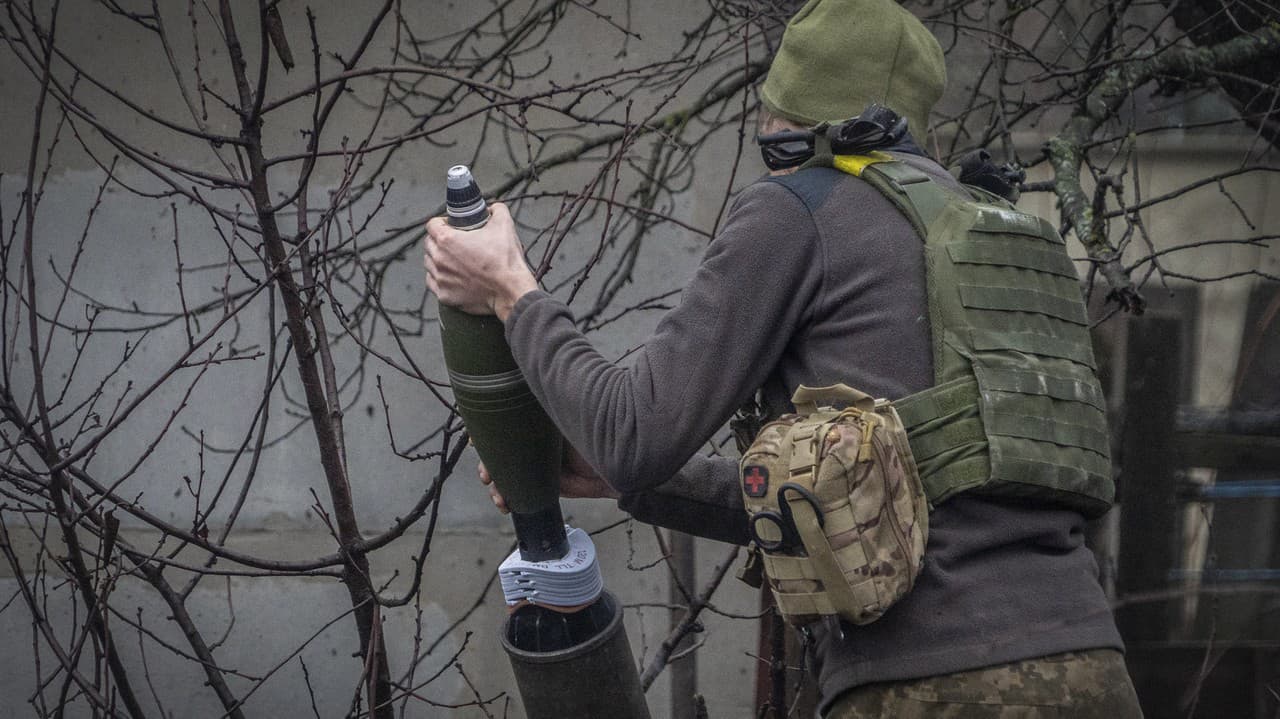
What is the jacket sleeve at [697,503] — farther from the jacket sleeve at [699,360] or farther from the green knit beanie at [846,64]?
the green knit beanie at [846,64]

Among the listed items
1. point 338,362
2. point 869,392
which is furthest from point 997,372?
point 338,362

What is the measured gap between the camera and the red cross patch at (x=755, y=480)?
1439mm

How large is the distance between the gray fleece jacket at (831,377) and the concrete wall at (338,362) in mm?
2268

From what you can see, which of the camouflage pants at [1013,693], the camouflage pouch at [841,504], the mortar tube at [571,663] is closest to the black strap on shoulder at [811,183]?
the camouflage pouch at [841,504]

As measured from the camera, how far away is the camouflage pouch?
1.40 meters

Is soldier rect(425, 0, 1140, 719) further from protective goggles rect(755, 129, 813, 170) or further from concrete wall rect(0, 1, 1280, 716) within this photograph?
concrete wall rect(0, 1, 1280, 716)

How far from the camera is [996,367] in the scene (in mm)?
1514

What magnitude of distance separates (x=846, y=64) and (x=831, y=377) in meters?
0.53

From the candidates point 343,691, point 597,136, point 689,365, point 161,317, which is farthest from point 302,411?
point 689,365

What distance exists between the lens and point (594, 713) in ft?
6.09

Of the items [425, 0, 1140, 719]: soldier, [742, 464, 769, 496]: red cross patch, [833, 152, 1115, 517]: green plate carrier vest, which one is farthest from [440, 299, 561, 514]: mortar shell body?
[833, 152, 1115, 517]: green plate carrier vest

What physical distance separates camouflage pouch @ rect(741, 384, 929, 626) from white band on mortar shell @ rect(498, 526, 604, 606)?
48cm

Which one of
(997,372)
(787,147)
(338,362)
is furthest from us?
(338,362)

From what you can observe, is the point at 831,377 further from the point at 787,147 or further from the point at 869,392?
the point at 787,147
